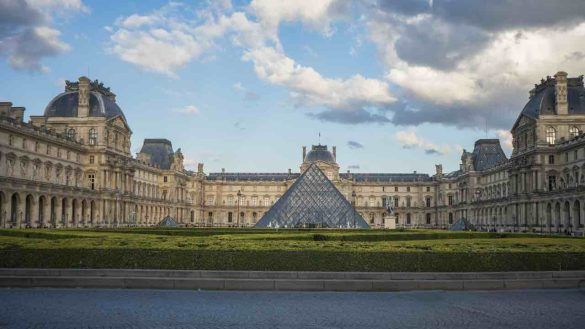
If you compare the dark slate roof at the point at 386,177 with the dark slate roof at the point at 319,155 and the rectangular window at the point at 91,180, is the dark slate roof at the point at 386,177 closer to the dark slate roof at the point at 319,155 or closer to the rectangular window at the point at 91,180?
the dark slate roof at the point at 319,155

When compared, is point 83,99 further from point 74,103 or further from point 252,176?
point 252,176

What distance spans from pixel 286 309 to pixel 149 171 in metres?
76.8

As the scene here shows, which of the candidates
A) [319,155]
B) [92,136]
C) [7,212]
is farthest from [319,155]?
[7,212]

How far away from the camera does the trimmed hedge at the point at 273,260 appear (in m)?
16.8

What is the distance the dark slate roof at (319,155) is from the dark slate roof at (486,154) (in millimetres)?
27865

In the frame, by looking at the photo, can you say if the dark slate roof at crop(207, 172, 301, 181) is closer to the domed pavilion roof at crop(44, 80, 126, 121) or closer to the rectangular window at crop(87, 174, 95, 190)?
the domed pavilion roof at crop(44, 80, 126, 121)

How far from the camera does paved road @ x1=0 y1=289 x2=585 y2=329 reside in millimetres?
11000

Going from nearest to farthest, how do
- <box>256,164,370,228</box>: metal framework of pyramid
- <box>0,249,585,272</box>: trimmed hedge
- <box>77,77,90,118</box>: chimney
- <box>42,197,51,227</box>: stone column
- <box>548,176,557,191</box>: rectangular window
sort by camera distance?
<box>0,249,585,272</box>: trimmed hedge, <box>256,164,370,228</box>: metal framework of pyramid, <box>42,197,51,227</box>: stone column, <box>548,176,557,191</box>: rectangular window, <box>77,77,90,118</box>: chimney

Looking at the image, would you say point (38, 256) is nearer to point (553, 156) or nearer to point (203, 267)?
point (203, 267)

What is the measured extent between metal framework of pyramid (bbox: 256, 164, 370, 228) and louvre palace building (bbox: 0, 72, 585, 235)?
4.45 m

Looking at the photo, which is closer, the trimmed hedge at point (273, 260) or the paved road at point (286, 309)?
the paved road at point (286, 309)

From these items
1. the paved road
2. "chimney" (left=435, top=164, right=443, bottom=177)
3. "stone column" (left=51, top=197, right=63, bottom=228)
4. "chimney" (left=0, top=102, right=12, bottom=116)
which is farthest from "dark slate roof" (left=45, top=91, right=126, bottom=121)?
"chimney" (left=435, top=164, right=443, bottom=177)

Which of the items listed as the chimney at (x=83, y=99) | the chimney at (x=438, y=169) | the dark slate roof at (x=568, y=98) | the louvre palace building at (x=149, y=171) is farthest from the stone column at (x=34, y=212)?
the chimney at (x=438, y=169)

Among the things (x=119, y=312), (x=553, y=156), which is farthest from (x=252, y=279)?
(x=553, y=156)
